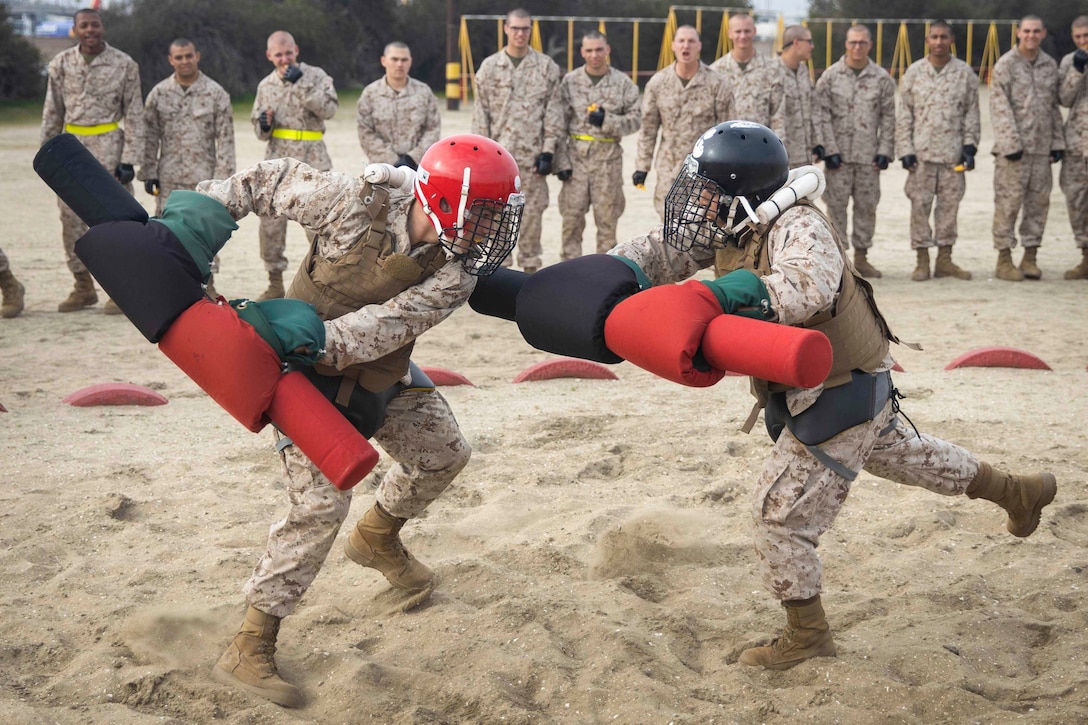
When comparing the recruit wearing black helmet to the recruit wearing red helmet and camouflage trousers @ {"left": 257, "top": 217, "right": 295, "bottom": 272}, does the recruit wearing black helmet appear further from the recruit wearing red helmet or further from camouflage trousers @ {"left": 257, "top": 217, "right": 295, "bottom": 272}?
camouflage trousers @ {"left": 257, "top": 217, "right": 295, "bottom": 272}

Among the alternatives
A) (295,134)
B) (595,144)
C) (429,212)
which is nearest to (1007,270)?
(595,144)

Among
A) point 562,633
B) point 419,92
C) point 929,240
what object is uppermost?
point 419,92

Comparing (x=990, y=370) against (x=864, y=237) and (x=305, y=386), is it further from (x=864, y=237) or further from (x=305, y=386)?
(x=305, y=386)

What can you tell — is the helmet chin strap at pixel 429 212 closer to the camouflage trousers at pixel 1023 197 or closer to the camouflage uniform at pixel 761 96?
the camouflage uniform at pixel 761 96

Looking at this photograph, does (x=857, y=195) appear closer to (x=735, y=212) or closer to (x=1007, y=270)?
(x=1007, y=270)

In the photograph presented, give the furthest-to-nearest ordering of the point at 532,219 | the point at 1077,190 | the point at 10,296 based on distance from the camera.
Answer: the point at 1077,190 → the point at 532,219 → the point at 10,296

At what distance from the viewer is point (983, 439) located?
6258 millimetres

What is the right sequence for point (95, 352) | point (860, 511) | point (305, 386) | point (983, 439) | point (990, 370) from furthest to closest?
point (95, 352)
point (990, 370)
point (983, 439)
point (860, 511)
point (305, 386)

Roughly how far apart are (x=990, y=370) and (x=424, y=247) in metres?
5.19

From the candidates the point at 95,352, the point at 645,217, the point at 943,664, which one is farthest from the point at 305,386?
the point at 645,217

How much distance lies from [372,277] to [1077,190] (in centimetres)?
938

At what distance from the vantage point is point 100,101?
31.8 ft

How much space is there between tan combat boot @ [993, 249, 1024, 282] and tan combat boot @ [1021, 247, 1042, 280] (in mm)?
56

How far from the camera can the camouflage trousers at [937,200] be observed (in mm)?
11289
